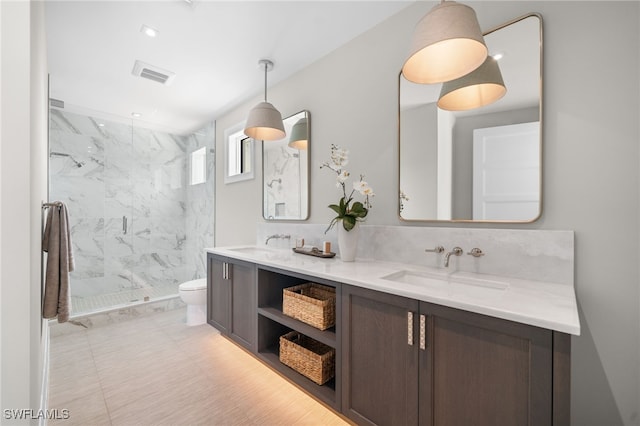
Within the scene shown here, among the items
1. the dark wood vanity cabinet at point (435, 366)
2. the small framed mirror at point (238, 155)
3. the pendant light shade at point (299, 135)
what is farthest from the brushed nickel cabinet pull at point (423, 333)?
the small framed mirror at point (238, 155)

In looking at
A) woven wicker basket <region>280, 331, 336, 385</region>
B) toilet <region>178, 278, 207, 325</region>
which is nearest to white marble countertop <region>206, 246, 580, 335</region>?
woven wicker basket <region>280, 331, 336, 385</region>

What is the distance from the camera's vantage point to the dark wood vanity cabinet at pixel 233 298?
85.3 inches

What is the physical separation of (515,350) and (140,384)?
2.24 m

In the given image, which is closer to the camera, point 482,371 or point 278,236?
point 482,371

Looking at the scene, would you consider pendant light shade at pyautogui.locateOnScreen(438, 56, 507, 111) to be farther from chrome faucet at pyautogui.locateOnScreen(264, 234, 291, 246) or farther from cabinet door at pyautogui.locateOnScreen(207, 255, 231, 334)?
cabinet door at pyautogui.locateOnScreen(207, 255, 231, 334)

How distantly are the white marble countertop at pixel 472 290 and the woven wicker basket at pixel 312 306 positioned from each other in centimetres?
21

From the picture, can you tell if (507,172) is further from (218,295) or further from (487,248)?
(218,295)

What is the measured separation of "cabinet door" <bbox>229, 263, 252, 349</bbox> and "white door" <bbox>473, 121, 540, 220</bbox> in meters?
1.60

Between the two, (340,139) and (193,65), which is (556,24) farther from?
(193,65)

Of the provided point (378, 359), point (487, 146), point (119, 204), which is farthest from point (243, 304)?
point (119, 204)

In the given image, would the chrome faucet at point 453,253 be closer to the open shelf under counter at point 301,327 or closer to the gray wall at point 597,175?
the gray wall at point 597,175

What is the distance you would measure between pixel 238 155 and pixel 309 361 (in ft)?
8.15

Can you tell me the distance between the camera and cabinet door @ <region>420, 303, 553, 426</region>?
91 centimetres

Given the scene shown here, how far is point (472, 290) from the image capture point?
126 centimetres
